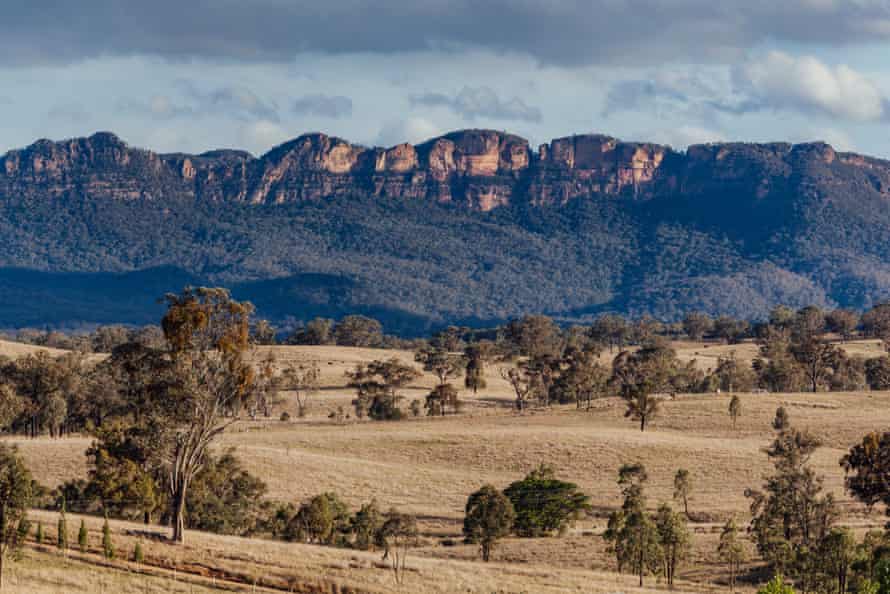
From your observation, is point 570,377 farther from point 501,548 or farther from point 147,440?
point 147,440

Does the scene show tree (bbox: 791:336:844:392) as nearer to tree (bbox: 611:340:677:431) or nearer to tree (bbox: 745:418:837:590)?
tree (bbox: 611:340:677:431)

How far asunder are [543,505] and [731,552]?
1570 cm

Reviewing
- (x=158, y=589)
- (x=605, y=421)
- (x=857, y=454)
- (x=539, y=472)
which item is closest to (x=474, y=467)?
(x=539, y=472)

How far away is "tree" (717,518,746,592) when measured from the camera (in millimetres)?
51094

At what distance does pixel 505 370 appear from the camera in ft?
501

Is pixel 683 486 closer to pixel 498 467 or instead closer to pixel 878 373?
pixel 498 467

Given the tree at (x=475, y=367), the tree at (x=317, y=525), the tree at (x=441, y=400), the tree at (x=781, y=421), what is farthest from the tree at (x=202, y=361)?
the tree at (x=475, y=367)

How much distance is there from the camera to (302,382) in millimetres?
131375

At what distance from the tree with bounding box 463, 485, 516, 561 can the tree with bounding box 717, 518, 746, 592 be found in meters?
9.89

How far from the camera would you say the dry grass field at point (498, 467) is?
43062 mm

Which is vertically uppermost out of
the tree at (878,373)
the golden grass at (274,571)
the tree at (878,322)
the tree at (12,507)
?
the tree at (878,322)

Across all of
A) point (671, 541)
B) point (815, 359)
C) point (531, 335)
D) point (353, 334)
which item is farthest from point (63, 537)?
point (353, 334)

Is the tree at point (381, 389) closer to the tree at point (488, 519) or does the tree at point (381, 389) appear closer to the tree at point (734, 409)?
the tree at point (734, 409)

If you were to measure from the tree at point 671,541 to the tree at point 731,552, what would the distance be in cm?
154
